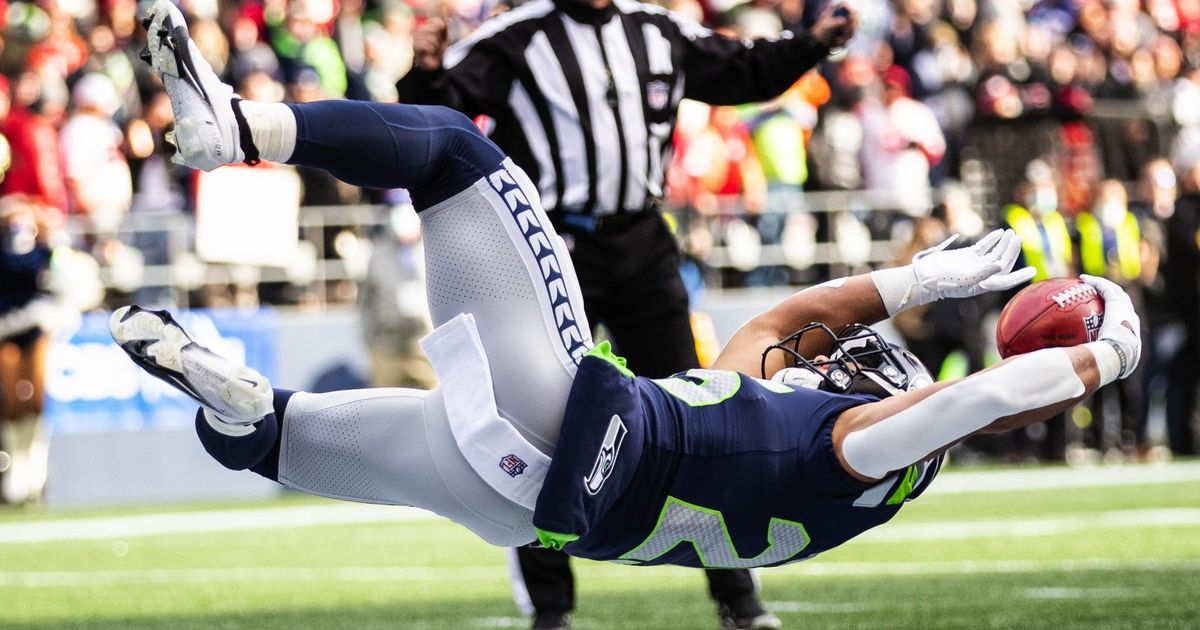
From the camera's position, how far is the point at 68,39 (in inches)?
496

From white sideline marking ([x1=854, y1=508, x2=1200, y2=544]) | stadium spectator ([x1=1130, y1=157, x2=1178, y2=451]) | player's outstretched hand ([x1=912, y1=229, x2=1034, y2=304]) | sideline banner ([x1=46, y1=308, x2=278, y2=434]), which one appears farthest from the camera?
stadium spectator ([x1=1130, y1=157, x2=1178, y2=451])

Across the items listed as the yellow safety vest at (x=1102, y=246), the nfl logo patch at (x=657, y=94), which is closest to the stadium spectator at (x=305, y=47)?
the yellow safety vest at (x=1102, y=246)

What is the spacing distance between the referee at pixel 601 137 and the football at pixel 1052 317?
153cm

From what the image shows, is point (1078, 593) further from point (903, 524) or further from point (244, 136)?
point (244, 136)

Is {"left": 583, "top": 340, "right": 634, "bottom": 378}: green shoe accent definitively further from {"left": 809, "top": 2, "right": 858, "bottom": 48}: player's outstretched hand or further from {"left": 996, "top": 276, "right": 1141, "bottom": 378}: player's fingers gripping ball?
{"left": 809, "top": 2, "right": 858, "bottom": 48}: player's outstretched hand

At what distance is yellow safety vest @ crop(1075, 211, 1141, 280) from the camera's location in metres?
11.9

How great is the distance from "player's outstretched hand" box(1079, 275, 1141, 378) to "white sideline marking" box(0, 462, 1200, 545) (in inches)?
173

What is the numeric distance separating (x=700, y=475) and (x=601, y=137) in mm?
1873

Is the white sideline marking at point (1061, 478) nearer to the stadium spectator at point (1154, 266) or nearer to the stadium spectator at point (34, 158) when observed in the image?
the stadium spectator at point (1154, 266)

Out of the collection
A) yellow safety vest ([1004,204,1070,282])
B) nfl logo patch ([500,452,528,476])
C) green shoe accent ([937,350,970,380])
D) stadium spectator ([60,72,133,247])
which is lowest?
green shoe accent ([937,350,970,380])

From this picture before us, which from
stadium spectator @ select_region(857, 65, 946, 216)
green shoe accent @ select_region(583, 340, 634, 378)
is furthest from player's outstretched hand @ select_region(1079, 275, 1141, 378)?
stadium spectator @ select_region(857, 65, 946, 216)

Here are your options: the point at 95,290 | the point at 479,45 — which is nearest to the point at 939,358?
the point at 95,290

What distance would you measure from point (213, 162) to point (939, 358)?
9.60 m

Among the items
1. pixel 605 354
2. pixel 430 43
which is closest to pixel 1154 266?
pixel 430 43
